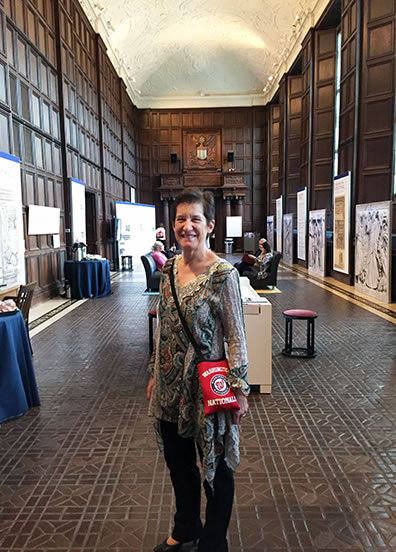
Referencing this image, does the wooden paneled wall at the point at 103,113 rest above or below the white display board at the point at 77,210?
above

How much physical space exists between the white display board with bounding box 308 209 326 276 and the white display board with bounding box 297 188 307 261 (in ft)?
1.67

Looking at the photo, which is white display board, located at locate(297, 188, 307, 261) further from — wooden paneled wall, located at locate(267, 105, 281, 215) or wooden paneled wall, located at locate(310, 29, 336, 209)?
wooden paneled wall, located at locate(267, 105, 281, 215)

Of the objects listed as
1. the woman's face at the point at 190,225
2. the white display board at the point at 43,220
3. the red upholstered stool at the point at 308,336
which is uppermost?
the white display board at the point at 43,220

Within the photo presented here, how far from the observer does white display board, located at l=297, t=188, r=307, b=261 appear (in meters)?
13.1

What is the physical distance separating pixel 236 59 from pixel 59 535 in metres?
19.1

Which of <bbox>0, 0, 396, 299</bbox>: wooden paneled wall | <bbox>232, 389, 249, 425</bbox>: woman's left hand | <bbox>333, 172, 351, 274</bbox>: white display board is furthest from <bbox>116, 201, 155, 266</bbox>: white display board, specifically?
<bbox>232, 389, 249, 425</bbox>: woman's left hand

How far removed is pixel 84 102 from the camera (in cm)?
1084

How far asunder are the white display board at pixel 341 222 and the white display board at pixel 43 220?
5.79 metres

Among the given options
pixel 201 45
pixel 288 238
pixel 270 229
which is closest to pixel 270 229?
pixel 270 229

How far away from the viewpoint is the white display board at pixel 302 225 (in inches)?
515

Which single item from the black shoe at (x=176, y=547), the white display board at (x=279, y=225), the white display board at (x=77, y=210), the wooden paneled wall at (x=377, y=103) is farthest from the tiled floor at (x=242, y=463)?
the white display board at (x=279, y=225)

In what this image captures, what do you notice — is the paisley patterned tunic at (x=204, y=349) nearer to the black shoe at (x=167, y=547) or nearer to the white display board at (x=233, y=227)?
the black shoe at (x=167, y=547)

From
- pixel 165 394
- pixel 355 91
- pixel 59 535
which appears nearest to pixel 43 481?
pixel 59 535

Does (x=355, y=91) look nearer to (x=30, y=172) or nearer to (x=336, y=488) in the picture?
(x=30, y=172)
